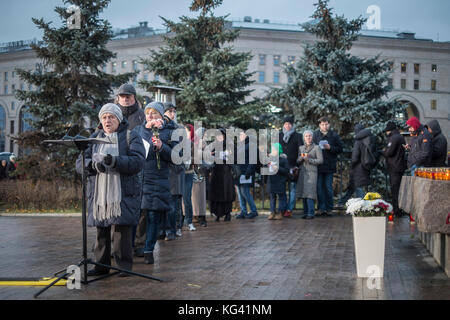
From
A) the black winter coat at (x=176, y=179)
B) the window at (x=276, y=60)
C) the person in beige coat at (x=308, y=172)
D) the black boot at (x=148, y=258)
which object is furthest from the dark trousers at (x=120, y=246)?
the window at (x=276, y=60)

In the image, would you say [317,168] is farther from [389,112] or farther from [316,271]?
[316,271]

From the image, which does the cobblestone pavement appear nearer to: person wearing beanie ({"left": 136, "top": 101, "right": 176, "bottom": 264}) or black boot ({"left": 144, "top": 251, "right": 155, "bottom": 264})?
black boot ({"left": 144, "top": 251, "right": 155, "bottom": 264})

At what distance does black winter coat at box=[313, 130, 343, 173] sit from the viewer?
1407 centimetres

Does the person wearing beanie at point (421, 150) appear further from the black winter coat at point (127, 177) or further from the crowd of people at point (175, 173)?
the black winter coat at point (127, 177)

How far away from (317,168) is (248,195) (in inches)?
75.7

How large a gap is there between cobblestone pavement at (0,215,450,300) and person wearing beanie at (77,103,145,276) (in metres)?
0.42

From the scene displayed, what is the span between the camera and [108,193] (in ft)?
20.1

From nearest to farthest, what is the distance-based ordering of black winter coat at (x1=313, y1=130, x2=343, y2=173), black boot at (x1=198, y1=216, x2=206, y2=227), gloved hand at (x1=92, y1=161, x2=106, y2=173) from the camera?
gloved hand at (x1=92, y1=161, x2=106, y2=173)
black boot at (x1=198, y1=216, x2=206, y2=227)
black winter coat at (x1=313, y1=130, x2=343, y2=173)

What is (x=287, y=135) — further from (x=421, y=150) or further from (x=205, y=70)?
(x=205, y=70)

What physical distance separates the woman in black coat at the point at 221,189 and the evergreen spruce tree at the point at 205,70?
21.3ft

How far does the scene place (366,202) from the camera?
639 centimetres

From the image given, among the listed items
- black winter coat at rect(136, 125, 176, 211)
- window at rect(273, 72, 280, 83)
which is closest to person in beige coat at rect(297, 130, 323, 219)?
black winter coat at rect(136, 125, 176, 211)

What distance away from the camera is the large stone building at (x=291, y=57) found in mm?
81375

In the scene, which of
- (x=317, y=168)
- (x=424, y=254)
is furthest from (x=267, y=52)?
(x=424, y=254)
